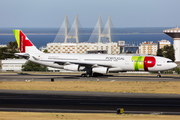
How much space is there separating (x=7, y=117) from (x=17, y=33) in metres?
38.4

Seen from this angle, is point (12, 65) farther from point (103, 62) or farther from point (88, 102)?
point (88, 102)

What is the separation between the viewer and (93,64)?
5228 cm

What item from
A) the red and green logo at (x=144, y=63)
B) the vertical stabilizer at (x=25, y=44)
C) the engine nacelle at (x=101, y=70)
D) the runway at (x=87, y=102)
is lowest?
the runway at (x=87, y=102)

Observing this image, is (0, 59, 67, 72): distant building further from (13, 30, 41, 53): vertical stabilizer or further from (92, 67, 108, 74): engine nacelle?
(92, 67, 108, 74): engine nacelle

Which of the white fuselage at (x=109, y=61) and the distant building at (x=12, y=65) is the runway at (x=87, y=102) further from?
the distant building at (x=12, y=65)

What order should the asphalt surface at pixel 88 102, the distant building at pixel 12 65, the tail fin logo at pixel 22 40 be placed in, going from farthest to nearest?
the distant building at pixel 12 65 < the tail fin logo at pixel 22 40 < the asphalt surface at pixel 88 102

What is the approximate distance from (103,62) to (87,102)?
24.2 metres

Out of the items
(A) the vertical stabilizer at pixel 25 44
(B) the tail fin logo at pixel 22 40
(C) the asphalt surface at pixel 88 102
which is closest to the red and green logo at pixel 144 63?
(C) the asphalt surface at pixel 88 102

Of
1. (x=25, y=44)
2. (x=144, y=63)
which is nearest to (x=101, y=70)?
(x=144, y=63)

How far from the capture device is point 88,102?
2877 cm

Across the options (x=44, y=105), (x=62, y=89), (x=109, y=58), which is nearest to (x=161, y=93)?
(x=62, y=89)

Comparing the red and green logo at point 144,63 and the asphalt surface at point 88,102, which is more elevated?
the red and green logo at point 144,63

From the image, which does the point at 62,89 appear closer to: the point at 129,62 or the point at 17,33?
the point at 129,62

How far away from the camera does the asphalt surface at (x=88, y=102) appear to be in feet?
83.0
